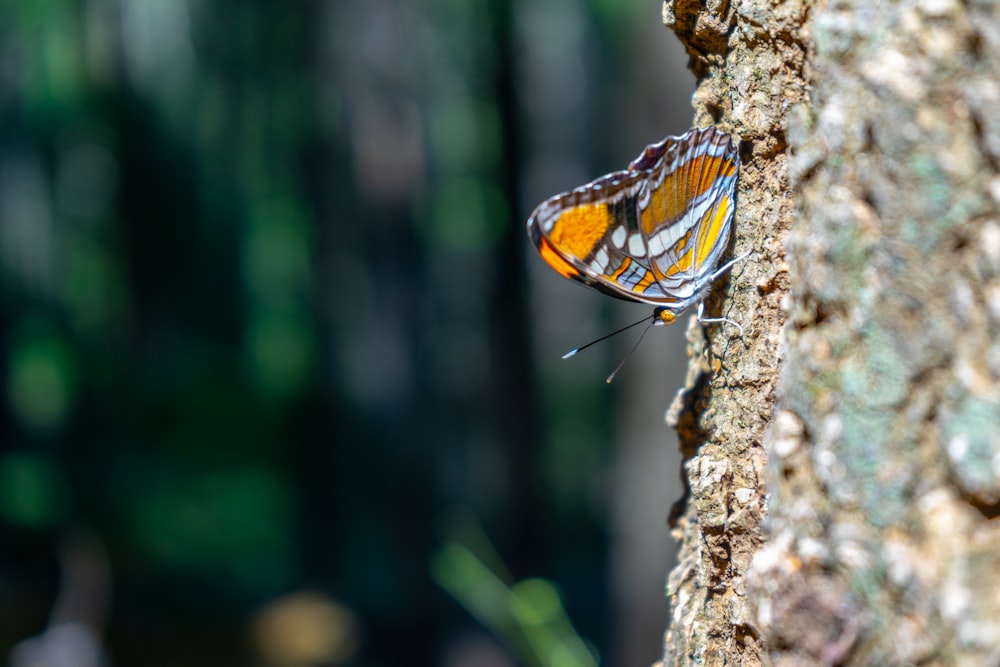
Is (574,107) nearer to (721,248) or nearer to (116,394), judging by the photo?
(116,394)

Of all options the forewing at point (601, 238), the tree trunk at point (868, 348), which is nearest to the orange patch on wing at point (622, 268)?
the forewing at point (601, 238)

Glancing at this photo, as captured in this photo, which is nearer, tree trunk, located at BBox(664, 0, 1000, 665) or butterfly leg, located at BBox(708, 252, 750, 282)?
tree trunk, located at BBox(664, 0, 1000, 665)

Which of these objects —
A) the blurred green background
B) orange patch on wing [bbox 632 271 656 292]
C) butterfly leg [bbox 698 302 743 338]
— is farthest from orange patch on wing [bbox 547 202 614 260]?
the blurred green background

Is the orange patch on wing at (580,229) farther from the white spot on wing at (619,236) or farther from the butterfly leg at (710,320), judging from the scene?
the butterfly leg at (710,320)

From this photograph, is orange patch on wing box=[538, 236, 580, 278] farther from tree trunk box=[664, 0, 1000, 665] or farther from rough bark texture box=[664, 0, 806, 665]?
tree trunk box=[664, 0, 1000, 665]

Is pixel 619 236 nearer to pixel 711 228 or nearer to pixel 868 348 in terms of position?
pixel 711 228

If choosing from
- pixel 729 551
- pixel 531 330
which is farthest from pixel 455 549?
pixel 531 330
